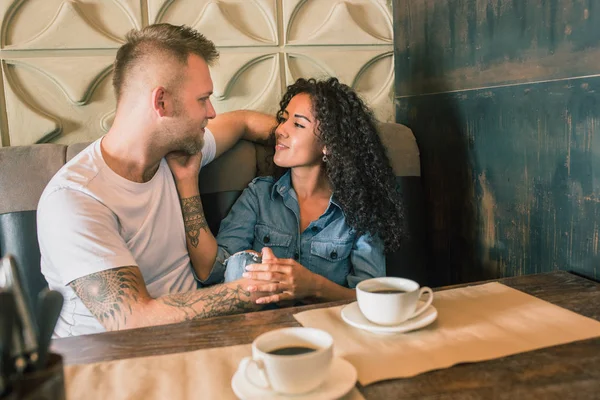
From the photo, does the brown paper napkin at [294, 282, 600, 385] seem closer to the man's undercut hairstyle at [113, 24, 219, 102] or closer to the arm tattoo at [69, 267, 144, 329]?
the arm tattoo at [69, 267, 144, 329]

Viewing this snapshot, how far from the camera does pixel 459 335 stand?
961 millimetres

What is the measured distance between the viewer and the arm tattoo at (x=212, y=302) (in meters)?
1.29

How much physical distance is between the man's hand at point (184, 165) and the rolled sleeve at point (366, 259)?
0.58m

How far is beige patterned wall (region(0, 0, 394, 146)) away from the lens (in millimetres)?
1897

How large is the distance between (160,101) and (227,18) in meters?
0.69

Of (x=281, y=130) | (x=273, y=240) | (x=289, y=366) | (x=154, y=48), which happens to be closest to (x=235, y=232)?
(x=273, y=240)

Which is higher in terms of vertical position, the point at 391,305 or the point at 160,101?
the point at 160,101

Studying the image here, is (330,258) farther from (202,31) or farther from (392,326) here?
(202,31)

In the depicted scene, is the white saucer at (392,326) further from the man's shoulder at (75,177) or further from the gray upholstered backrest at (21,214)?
the gray upholstered backrest at (21,214)

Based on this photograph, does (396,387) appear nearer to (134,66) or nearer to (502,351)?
(502,351)

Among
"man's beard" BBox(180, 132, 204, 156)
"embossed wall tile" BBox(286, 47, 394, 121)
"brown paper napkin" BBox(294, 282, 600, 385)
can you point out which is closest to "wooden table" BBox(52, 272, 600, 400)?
"brown paper napkin" BBox(294, 282, 600, 385)

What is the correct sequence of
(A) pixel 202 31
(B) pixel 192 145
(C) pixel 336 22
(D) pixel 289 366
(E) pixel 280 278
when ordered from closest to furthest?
1. (D) pixel 289 366
2. (E) pixel 280 278
3. (B) pixel 192 145
4. (A) pixel 202 31
5. (C) pixel 336 22

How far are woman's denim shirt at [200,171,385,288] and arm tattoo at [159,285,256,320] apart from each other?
14.9 inches

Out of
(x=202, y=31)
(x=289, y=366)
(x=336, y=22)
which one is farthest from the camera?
(x=336, y=22)
